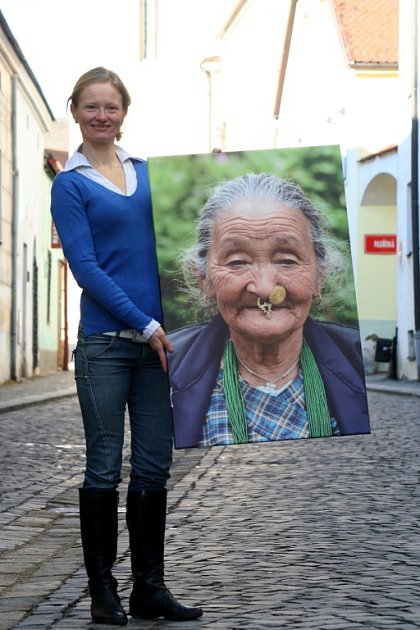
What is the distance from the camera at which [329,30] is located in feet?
134

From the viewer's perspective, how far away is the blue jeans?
499cm

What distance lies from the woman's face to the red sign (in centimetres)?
2800

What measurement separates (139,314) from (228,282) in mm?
346

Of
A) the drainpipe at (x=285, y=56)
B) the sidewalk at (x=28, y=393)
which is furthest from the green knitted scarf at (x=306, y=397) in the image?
the drainpipe at (x=285, y=56)

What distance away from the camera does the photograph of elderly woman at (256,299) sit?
500 cm

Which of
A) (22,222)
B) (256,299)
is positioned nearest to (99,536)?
(256,299)

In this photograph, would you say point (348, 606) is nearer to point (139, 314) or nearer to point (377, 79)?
point (139, 314)

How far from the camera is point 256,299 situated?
198 inches

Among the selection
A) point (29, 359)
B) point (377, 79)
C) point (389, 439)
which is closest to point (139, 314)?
point (389, 439)

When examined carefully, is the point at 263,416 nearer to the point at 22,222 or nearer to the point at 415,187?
the point at 415,187

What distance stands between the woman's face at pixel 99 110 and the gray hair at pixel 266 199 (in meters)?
0.44

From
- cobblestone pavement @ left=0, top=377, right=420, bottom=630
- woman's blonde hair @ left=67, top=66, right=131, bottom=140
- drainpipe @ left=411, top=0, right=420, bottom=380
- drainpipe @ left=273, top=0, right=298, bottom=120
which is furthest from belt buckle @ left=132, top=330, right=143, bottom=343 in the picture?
drainpipe @ left=273, top=0, right=298, bottom=120

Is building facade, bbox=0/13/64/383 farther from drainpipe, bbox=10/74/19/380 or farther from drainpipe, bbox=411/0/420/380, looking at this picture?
drainpipe, bbox=411/0/420/380

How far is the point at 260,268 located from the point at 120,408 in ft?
2.26
